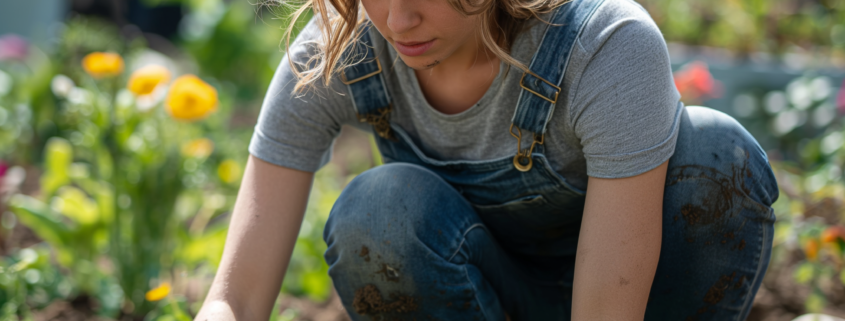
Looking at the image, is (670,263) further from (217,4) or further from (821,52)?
(217,4)

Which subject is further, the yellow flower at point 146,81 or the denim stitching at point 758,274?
the yellow flower at point 146,81

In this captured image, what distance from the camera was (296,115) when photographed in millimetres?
1061

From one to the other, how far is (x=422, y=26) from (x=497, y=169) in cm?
29

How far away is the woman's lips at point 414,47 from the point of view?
2.99 feet

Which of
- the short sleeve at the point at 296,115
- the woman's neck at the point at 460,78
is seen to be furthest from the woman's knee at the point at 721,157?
the short sleeve at the point at 296,115

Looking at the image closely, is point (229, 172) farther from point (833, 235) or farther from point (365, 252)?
point (833, 235)

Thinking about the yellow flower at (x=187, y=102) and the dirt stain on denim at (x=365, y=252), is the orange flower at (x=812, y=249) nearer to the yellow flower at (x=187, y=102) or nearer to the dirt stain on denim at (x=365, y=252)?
the dirt stain on denim at (x=365, y=252)

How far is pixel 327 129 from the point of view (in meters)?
1.11

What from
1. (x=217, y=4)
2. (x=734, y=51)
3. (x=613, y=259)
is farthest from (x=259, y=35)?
(x=613, y=259)

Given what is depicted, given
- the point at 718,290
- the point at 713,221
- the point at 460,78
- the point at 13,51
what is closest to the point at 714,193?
the point at 713,221

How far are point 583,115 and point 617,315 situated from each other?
11.0 inches

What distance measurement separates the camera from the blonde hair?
36.0 inches

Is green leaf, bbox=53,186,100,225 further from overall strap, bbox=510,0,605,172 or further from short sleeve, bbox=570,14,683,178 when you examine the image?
short sleeve, bbox=570,14,683,178

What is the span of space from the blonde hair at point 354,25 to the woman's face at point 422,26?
0.02 m
